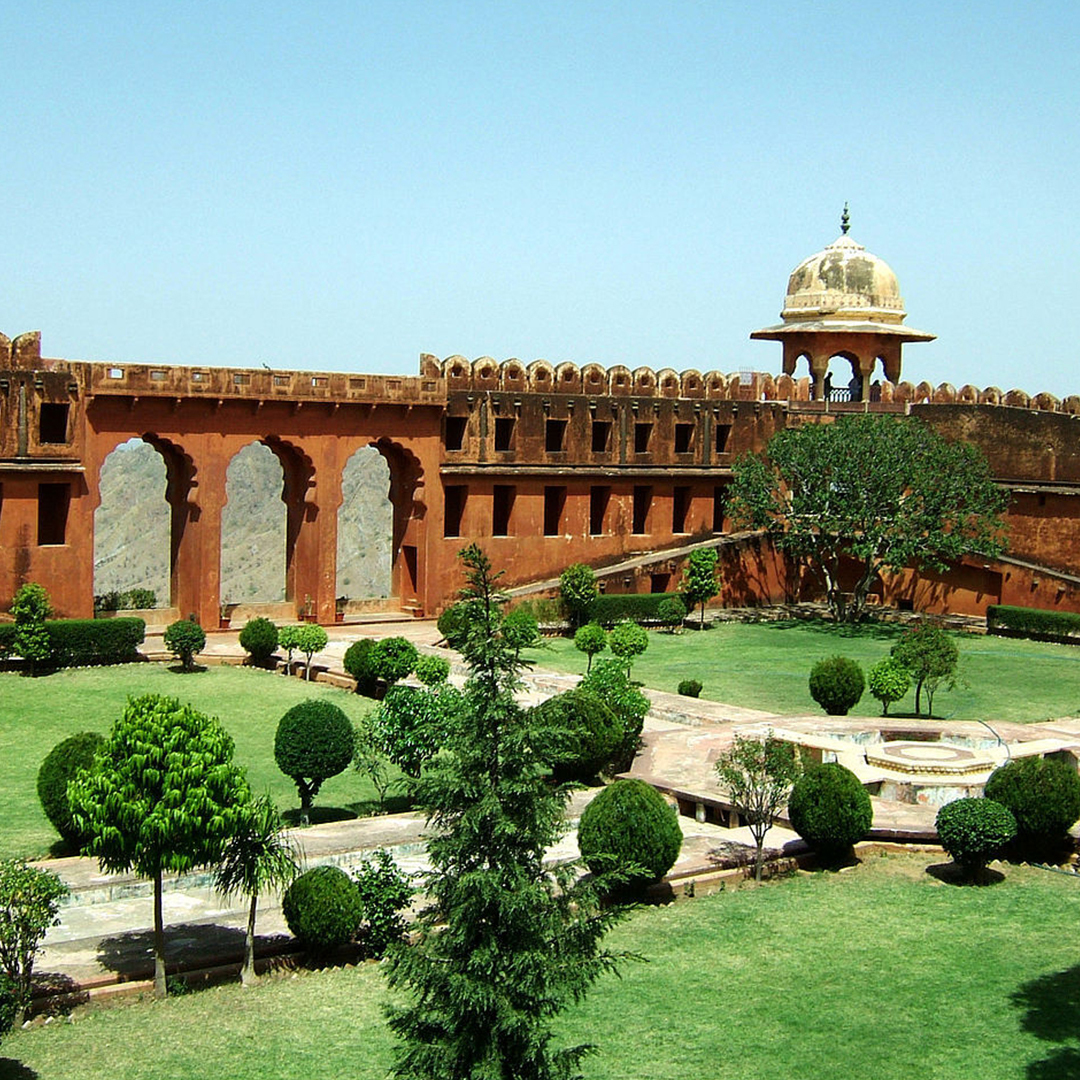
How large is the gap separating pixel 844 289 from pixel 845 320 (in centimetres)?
90

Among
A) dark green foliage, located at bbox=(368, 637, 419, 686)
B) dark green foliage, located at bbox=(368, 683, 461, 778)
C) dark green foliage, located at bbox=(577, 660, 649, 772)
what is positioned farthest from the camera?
dark green foliage, located at bbox=(368, 637, 419, 686)

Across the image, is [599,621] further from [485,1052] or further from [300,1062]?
[485,1052]

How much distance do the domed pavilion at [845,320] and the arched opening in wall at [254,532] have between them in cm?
3794

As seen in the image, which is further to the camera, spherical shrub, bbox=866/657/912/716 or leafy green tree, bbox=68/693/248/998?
spherical shrub, bbox=866/657/912/716

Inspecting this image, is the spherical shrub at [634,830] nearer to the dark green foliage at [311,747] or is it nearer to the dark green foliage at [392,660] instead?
the dark green foliage at [311,747]

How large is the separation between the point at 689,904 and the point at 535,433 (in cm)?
2160

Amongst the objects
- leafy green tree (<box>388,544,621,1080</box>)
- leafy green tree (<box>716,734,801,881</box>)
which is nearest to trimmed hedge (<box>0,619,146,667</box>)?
leafy green tree (<box>716,734,801,881</box>)

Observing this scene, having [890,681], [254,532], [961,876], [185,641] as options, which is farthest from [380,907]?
[254,532]

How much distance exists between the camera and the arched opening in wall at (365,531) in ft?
265

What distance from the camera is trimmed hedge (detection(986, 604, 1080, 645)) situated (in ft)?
116

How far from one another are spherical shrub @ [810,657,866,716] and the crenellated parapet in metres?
13.7

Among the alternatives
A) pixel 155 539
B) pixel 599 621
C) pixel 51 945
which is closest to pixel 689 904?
pixel 51 945

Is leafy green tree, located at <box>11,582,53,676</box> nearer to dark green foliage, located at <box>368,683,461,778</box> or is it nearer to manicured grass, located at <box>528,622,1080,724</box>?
manicured grass, located at <box>528,622,1080,724</box>

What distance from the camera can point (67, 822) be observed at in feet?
58.0
